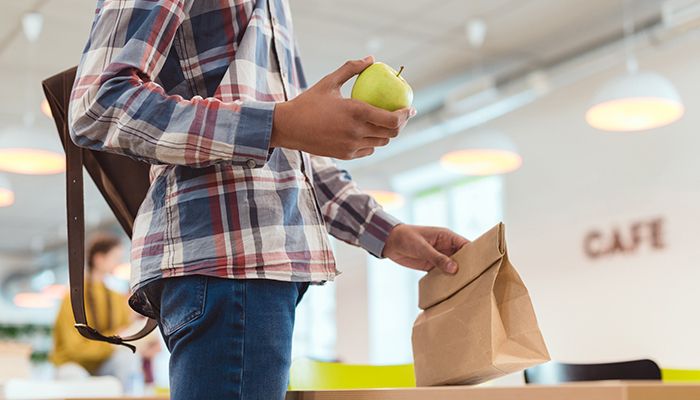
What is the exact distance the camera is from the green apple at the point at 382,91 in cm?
105

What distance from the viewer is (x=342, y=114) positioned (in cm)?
98

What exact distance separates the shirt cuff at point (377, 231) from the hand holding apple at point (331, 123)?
0.41 meters

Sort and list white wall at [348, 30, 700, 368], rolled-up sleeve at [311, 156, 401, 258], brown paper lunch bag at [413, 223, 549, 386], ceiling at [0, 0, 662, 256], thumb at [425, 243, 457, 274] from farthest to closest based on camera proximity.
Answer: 1. white wall at [348, 30, 700, 368]
2. ceiling at [0, 0, 662, 256]
3. rolled-up sleeve at [311, 156, 401, 258]
4. thumb at [425, 243, 457, 274]
5. brown paper lunch bag at [413, 223, 549, 386]

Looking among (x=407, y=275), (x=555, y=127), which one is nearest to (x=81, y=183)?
(x=555, y=127)

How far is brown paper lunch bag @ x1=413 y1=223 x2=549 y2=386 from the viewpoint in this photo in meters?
1.17

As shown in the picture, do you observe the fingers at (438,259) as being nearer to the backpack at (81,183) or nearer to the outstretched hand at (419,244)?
the outstretched hand at (419,244)

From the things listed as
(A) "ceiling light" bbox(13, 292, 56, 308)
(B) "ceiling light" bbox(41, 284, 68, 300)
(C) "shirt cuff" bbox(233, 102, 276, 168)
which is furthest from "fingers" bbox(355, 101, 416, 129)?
(A) "ceiling light" bbox(13, 292, 56, 308)

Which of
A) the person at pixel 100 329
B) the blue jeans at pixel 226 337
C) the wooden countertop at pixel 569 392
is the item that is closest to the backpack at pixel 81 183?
the blue jeans at pixel 226 337

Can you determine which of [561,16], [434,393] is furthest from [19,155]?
[434,393]

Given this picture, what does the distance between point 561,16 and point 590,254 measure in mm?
1861

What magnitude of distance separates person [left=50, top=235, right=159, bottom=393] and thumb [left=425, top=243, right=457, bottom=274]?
3.77m

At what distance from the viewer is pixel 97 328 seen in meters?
5.20

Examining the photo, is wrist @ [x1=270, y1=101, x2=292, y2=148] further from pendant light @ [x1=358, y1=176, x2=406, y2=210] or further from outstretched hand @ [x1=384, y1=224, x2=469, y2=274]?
pendant light @ [x1=358, y1=176, x2=406, y2=210]

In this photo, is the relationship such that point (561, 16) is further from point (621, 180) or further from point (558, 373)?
point (558, 373)
